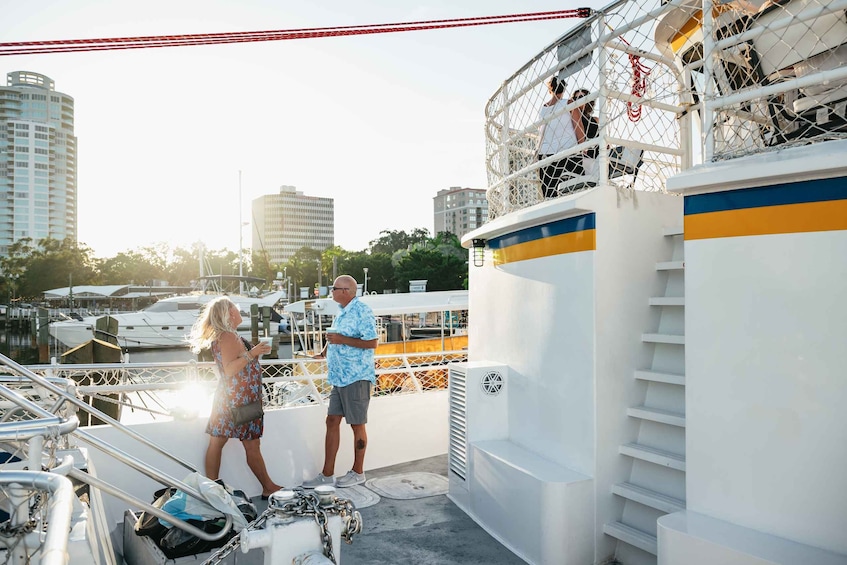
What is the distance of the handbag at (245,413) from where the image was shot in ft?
13.0

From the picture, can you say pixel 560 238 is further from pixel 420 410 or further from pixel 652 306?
pixel 420 410

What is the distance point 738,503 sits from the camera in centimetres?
241

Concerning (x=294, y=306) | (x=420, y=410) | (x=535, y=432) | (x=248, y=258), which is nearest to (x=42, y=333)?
(x=294, y=306)

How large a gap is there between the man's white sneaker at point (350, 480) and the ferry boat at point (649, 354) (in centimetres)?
35

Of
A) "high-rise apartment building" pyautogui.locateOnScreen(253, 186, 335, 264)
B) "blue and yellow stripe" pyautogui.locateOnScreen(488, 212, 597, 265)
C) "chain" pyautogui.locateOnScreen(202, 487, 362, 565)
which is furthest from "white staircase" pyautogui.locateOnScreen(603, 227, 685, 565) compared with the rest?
"high-rise apartment building" pyautogui.locateOnScreen(253, 186, 335, 264)

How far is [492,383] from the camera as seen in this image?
13.6ft

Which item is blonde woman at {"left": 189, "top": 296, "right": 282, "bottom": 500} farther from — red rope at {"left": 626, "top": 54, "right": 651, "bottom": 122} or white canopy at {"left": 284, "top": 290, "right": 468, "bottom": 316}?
white canopy at {"left": 284, "top": 290, "right": 468, "bottom": 316}

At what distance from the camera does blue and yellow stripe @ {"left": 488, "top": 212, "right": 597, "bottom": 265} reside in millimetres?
3334

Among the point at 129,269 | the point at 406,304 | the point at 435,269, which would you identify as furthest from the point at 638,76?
the point at 129,269

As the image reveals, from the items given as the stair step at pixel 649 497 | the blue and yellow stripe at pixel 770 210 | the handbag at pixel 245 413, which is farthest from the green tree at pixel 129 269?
the blue and yellow stripe at pixel 770 210

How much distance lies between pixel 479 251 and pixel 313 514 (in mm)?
2935

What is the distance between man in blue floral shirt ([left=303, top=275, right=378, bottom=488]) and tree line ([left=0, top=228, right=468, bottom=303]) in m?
36.7

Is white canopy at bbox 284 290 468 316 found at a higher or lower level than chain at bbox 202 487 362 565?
higher

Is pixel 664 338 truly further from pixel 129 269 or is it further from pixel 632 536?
pixel 129 269
